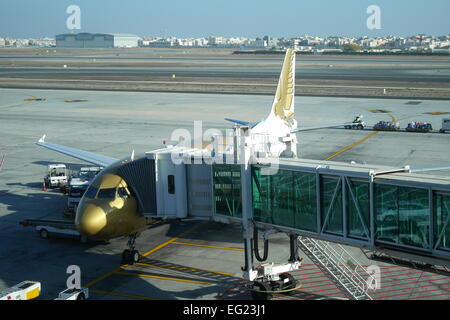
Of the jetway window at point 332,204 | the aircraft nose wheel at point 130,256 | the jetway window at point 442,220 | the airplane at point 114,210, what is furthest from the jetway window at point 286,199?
the aircraft nose wheel at point 130,256

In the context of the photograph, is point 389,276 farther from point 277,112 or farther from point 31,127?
point 31,127

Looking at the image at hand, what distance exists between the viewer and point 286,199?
24.5m

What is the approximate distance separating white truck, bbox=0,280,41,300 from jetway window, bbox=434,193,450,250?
1656cm

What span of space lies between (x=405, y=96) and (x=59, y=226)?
86512mm

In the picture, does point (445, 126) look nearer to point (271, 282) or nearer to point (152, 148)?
point (152, 148)

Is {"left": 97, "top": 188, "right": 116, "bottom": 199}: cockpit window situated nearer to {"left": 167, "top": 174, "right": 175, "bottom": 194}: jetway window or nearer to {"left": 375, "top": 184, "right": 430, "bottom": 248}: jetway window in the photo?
{"left": 167, "top": 174, "right": 175, "bottom": 194}: jetway window

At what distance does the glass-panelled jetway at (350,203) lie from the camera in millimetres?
19969

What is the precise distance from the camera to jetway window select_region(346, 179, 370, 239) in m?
21.7

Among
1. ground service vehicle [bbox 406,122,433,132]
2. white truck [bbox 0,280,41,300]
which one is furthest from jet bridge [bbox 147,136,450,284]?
ground service vehicle [bbox 406,122,433,132]

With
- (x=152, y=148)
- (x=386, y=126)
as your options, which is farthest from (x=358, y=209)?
(x=386, y=126)

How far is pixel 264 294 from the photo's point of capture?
25422 mm

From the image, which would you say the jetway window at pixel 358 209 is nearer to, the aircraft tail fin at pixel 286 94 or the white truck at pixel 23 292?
the white truck at pixel 23 292

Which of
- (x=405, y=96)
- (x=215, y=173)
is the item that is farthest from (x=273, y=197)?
(x=405, y=96)

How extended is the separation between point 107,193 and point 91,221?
181 cm
